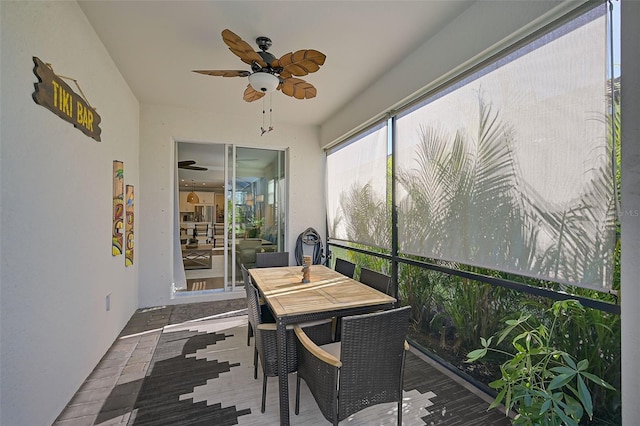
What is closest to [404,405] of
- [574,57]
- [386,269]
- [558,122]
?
[386,269]

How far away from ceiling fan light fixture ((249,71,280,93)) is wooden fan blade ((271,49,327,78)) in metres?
0.10

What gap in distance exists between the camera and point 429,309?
283 centimetres

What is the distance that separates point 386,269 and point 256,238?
8.20 ft

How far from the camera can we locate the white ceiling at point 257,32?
7.17 feet

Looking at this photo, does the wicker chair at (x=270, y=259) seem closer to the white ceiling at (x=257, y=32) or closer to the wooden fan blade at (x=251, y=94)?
the wooden fan blade at (x=251, y=94)

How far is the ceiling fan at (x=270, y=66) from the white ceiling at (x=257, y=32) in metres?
0.31

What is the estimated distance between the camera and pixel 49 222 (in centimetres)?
177

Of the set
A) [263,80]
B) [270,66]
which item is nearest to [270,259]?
[263,80]

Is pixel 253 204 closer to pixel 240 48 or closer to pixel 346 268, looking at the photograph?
pixel 346 268

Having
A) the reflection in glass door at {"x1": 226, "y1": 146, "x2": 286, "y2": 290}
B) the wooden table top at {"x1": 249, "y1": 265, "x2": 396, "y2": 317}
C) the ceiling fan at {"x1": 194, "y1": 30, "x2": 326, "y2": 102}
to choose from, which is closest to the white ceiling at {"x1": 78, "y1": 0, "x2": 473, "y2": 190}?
the ceiling fan at {"x1": 194, "y1": 30, "x2": 326, "y2": 102}

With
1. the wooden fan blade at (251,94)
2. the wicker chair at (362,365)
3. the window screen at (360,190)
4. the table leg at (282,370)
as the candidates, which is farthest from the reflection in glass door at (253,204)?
the wicker chair at (362,365)

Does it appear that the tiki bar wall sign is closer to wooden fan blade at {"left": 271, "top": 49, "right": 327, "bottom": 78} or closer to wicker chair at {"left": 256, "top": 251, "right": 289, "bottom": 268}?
wooden fan blade at {"left": 271, "top": 49, "right": 327, "bottom": 78}

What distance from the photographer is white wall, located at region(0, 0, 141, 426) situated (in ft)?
4.71

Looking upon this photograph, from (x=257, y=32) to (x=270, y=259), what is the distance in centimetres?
238
